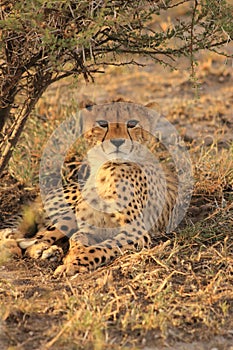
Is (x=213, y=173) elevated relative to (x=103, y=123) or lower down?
lower down

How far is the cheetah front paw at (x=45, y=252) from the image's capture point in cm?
440

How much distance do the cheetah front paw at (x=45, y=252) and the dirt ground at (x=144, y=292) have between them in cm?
6

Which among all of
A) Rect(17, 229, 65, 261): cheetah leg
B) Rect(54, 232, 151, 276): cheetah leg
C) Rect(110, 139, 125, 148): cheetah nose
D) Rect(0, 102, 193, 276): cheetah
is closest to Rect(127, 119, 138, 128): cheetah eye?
Rect(0, 102, 193, 276): cheetah

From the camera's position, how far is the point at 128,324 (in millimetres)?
3219

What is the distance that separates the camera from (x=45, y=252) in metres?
4.41

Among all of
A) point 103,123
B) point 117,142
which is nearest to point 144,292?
point 117,142

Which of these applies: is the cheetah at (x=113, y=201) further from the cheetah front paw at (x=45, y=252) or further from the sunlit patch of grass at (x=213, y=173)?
the sunlit patch of grass at (x=213, y=173)

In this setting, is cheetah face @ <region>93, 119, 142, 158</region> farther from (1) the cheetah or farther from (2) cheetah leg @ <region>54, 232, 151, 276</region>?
(2) cheetah leg @ <region>54, 232, 151, 276</region>

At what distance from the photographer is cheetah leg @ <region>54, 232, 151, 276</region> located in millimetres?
4113

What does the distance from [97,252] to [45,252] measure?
343 mm

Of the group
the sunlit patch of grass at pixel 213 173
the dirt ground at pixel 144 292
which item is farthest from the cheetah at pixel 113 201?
the sunlit patch of grass at pixel 213 173

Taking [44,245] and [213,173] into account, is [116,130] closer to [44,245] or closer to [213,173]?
[44,245]

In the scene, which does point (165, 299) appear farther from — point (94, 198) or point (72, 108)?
point (72, 108)

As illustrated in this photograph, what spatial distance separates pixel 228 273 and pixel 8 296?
1.13 meters
